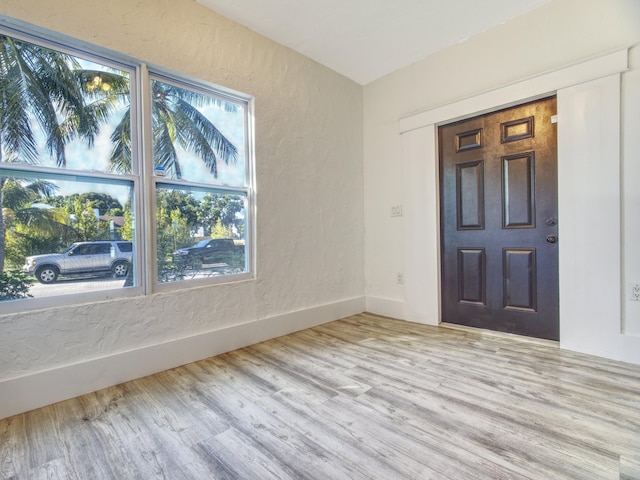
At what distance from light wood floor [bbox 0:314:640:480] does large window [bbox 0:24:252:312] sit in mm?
722

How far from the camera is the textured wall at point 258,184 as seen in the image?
5.54 ft

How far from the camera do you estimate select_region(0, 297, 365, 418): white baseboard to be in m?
1.56

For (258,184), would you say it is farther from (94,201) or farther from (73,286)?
(73,286)

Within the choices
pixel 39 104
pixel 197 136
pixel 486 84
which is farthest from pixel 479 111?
pixel 39 104

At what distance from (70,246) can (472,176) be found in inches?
125

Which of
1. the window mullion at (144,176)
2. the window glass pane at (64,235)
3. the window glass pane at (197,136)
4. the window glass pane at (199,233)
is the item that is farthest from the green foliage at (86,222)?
the window glass pane at (197,136)

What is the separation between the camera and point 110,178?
74.6 inches

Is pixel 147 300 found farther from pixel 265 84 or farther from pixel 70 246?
pixel 265 84

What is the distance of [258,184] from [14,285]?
166cm

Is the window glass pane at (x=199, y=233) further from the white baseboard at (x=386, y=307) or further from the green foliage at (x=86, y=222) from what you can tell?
the white baseboard at (x=386, y=307)

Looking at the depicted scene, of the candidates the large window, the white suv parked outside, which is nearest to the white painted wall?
the large window

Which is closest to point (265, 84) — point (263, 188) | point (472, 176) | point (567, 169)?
point (263, 188)

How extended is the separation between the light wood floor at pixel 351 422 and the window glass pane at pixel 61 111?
4.63 feet

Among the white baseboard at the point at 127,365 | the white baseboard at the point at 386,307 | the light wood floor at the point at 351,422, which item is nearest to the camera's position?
the light wood floor at the point at 351,422
